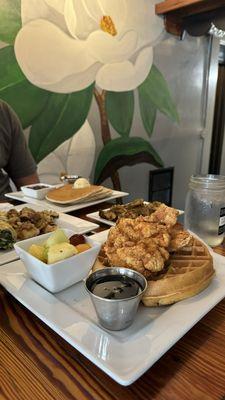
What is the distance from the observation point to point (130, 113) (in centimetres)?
310

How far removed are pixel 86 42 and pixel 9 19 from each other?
72 centimetres

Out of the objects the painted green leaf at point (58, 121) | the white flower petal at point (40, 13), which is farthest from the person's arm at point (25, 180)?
the white flower petal at point (40, 13)

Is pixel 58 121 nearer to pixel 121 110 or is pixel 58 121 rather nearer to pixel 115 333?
pixel 121 110

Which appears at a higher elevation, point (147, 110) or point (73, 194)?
point (147, 110)

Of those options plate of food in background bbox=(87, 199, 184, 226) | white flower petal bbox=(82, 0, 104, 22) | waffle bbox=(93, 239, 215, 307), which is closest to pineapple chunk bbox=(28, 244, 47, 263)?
waffle bbox=(93, 239, 215, 307)

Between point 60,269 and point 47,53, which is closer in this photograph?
point 60,269

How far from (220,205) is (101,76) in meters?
2.19

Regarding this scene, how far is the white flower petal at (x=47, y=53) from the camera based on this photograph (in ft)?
7.23

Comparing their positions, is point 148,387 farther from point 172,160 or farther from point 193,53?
point 193,53

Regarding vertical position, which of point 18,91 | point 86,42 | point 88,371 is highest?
point 86,42

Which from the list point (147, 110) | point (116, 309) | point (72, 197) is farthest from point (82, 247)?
point (147, 110)

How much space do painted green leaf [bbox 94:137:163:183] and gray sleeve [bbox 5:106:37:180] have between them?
38.7 inches

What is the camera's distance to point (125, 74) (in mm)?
2941

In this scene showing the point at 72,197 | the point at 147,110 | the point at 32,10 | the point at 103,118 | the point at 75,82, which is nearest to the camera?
the point at 72,197
